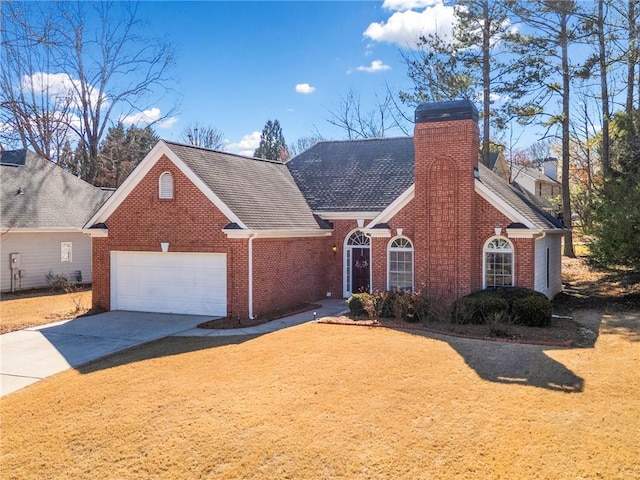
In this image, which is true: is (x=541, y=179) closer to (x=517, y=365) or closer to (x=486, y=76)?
(x=486, y=76)

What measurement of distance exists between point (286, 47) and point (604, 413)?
20018 mm

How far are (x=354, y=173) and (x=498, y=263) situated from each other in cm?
844

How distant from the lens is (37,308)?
19000 mm

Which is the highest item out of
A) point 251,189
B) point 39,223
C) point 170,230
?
point 251,189

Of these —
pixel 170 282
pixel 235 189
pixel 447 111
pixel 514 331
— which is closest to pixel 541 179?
pixel 447 111

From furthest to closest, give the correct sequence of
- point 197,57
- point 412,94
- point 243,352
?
point 412,94 < point 197,57 < point 243,352

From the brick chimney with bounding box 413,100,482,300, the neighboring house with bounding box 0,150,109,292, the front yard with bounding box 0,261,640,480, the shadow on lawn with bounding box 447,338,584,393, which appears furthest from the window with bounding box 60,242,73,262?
the shadow on lawn with bounding box 447,338,584,393

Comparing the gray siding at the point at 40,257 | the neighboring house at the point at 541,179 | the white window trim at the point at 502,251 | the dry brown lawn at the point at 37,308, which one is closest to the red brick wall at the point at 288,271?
the white window trim at the point at 502,251

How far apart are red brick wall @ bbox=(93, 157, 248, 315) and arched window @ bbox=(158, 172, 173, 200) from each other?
134 mm

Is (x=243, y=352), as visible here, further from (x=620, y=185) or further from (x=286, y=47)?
(x=286, y=47)

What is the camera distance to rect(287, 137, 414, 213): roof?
2044cm

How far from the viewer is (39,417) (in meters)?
7.98

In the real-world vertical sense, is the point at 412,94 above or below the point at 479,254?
above

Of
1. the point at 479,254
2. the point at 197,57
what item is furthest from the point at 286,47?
the point at 479,254
